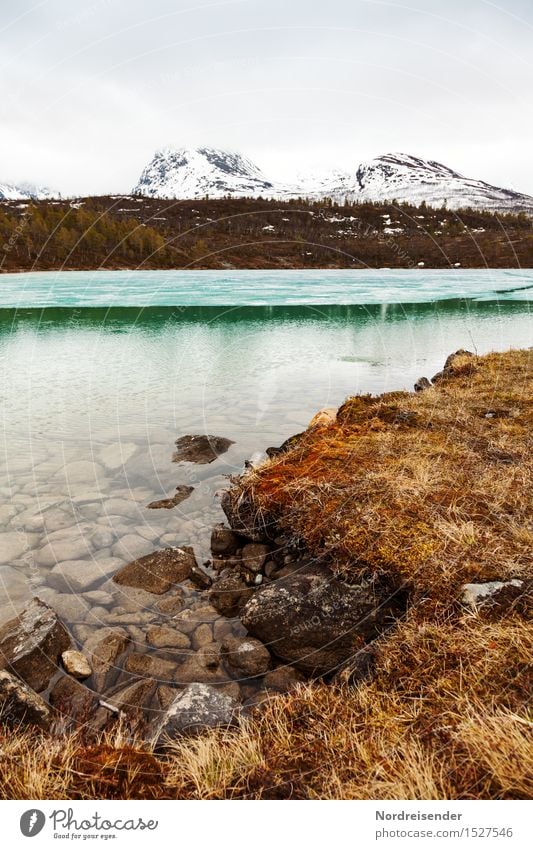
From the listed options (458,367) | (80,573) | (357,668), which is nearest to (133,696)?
(357,668)

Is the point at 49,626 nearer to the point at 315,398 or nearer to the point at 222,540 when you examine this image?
the point at 222,540

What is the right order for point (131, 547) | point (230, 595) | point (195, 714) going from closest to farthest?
point (195, 714) → point (230, 595) → point (131, 547)

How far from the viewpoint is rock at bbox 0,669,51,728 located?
332cm

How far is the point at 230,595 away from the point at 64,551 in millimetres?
2479

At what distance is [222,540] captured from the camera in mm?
5934

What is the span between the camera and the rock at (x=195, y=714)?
3095 millimetres

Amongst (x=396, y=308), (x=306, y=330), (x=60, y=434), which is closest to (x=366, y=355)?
(x=306, y=330)

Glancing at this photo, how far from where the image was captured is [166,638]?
4582 millimetres

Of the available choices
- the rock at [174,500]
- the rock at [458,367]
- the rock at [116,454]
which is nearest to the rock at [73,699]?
the rock at [174,500]

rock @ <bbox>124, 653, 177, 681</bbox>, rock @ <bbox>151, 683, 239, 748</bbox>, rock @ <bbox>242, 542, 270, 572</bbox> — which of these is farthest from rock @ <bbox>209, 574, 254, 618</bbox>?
rock @ <bbox>151, 683, 239, 748</bbox>

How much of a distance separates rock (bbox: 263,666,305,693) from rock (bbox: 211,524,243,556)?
1.93 meters

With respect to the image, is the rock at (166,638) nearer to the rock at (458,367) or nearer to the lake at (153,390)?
the lake at (153,390)

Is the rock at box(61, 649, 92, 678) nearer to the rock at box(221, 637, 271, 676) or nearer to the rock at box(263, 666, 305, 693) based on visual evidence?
the rock at box(221, 637, 271, 676)

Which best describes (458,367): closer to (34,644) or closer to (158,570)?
(158,570)
